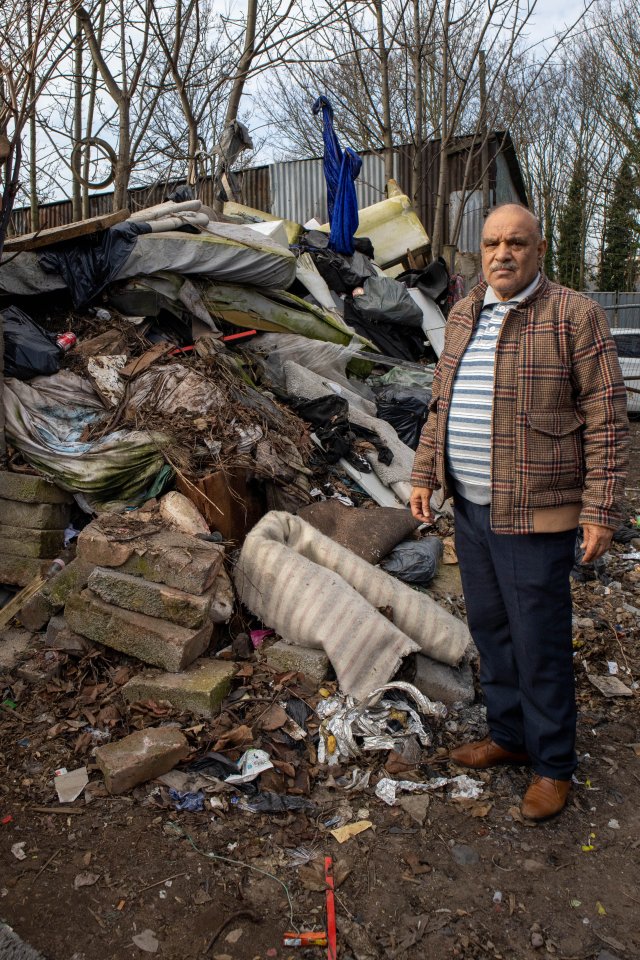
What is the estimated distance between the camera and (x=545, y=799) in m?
2.48

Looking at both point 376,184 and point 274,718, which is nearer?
point 274,718

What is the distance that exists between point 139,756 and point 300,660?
0.85 m

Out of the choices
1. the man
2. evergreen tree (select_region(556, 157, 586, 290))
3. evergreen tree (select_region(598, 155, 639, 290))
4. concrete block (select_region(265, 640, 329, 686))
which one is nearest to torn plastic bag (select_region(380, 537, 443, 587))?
concrete block (select_region(265, 640, 329, 686))

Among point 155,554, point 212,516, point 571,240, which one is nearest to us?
point 155,554


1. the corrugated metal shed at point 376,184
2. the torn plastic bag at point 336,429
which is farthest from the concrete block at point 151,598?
the corrugated metal shed at point 376,184

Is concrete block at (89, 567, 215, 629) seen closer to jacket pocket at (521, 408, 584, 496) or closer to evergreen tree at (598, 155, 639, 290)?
jacket pocket at (521, 408, 584, 496)

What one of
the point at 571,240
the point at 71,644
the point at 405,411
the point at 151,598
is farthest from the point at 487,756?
the point at 571,240

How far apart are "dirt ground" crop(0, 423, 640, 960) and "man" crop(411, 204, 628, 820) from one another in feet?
0.80

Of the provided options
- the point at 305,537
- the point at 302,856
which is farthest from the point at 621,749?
the point at 305,537

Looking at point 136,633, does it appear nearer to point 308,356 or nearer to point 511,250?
point 511,250

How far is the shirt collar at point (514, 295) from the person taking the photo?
233cm

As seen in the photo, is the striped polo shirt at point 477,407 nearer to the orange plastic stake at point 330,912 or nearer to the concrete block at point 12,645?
the orange plastic stake at point 330,912

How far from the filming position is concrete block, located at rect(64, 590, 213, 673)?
3162 mm

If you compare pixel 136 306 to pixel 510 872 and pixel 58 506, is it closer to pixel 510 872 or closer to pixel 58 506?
pixel 58 506
